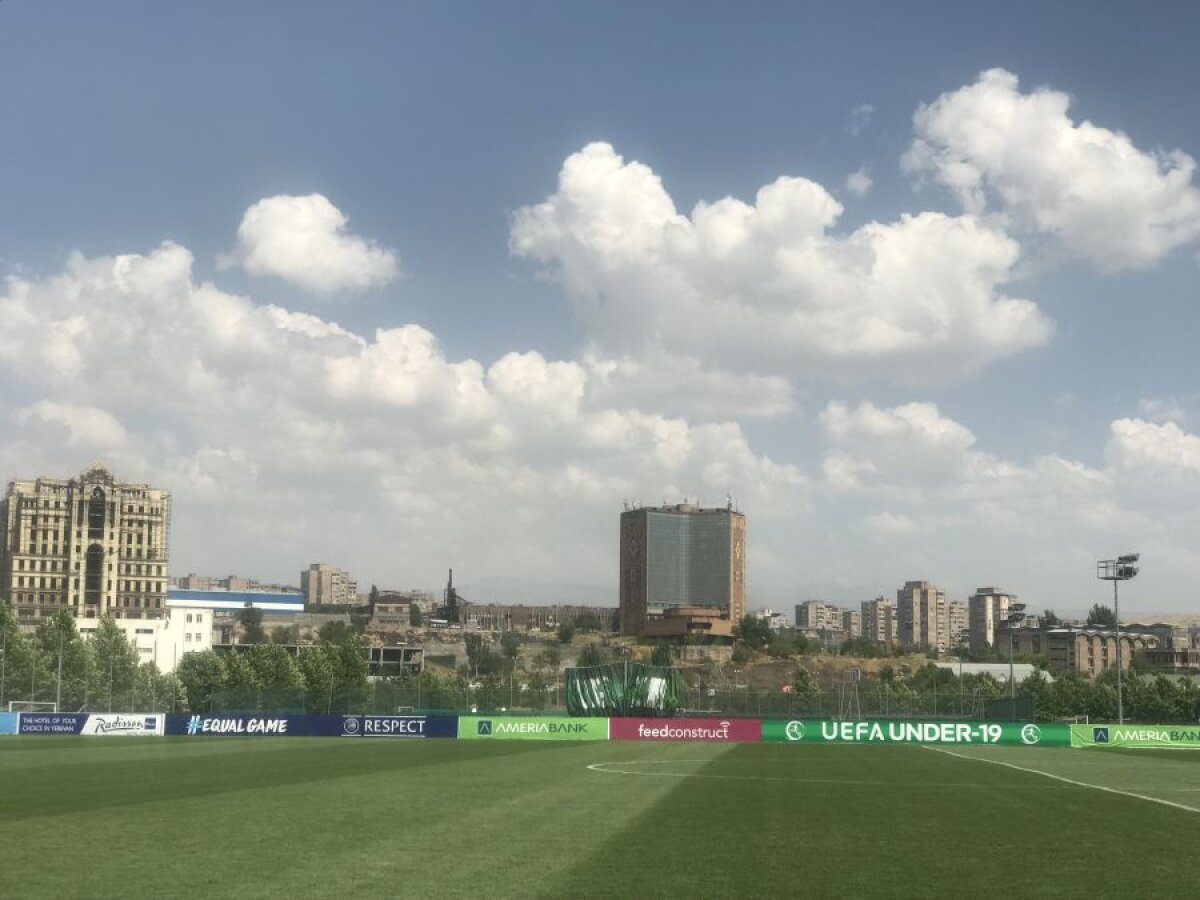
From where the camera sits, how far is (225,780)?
36.4m

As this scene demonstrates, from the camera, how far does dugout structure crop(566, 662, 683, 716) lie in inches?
3927

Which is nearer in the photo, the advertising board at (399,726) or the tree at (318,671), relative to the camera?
the advertising board at (399,726)

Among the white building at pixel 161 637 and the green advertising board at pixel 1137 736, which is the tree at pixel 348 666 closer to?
the white building at pixel 161 637

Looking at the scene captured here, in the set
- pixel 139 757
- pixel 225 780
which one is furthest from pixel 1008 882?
pixel 139 757

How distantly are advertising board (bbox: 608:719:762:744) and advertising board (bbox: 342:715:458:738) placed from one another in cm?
1029

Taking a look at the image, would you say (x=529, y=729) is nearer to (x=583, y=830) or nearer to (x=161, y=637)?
(x=583, y=830)

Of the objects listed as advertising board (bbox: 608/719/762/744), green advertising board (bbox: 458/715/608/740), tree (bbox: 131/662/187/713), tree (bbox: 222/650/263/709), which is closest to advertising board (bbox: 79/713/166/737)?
green advertising board (bbox: 458/715/608/740)

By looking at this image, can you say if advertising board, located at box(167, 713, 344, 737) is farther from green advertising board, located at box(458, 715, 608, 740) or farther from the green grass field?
the green grass field

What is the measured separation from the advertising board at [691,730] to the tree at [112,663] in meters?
63.9

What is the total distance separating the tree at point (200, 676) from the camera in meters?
134

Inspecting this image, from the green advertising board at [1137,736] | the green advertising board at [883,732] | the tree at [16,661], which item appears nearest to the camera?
the green advertising board at [1137,736]

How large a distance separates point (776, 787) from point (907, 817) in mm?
9121

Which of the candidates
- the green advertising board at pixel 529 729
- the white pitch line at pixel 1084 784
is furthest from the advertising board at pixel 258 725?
the white pitch line at pixel 1084 784

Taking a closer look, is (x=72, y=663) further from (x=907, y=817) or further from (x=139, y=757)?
(x=907, y=817)
